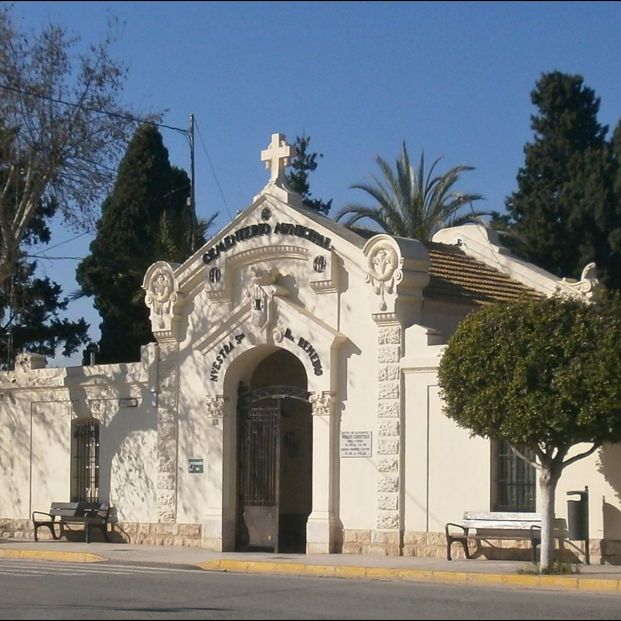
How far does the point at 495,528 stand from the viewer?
22.3 m

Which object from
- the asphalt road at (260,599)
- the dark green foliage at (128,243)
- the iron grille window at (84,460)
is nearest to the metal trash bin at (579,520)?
the asphalt road at (260,599)

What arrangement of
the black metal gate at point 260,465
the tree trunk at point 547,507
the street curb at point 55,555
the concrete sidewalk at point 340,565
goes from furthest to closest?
the black metal gate at point 260,465, the street curb at point 55,555, the tree trunk at point 547,507, the concrete sidewalk at point 340,565

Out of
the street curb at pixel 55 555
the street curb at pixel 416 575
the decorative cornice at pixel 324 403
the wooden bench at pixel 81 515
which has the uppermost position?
the decorative cornice at pixel 324 403

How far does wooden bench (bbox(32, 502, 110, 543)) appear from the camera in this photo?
1112 inches

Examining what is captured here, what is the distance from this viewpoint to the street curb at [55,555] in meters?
24.8

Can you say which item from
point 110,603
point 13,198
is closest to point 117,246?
point 13,198

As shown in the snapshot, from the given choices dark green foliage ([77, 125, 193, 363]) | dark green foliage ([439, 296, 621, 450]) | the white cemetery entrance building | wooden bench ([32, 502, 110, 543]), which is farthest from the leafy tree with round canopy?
dark green foliage ([77, 125, 193, 363])

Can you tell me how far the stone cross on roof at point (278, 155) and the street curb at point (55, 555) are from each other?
26.0ft

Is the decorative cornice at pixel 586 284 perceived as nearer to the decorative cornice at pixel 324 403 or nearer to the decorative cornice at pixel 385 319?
the decorative cornice at pixel 385 319

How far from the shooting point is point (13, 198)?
31.0 m

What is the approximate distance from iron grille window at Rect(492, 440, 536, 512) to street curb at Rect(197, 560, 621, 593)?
308 centimetres

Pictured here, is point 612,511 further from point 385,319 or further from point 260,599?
point 260,599

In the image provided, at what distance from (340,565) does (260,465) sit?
5.14 meters

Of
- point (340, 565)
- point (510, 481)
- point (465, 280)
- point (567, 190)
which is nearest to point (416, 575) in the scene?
point (340, 565)
